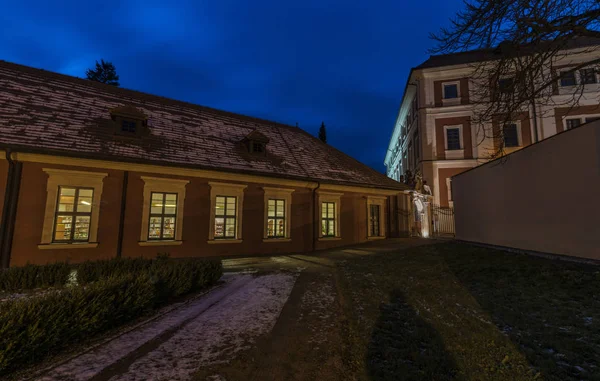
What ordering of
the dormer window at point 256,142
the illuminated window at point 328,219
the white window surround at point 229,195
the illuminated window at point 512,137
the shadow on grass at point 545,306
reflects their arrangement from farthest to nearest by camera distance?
1. the illuminated window at point 512,137
2. the illuminated window at point 328,219
3. the dormer window at point 256,142
4. the white window surround at point 229,195
5. the shadow on grass at point 545,306

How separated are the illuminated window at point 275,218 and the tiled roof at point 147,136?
1486 millimetres

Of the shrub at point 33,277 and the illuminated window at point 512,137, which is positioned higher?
the illuminated window at point 512,137

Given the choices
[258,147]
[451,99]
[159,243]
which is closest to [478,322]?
[159,243]

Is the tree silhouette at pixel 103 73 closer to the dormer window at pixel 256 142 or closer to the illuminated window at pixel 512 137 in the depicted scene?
the dormer window at pixel 256 142

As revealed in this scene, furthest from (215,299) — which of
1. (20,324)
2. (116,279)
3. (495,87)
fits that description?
(495,87)

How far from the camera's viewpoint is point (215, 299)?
235 inches

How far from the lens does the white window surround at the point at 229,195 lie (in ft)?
38.8

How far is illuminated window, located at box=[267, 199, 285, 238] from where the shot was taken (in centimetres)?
1337

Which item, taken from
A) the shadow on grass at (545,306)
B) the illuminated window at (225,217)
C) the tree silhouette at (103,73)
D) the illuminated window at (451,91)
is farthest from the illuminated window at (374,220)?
the tree silhouette at (103,73)

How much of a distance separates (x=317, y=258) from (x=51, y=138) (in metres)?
10.9

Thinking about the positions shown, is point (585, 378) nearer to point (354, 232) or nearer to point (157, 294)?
point (157, 294)

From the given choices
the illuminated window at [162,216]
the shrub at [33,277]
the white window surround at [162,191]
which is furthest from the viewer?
the illuminated window at [162,216]

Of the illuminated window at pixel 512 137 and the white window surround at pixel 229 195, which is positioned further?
the illuminated window at pixel 512 137

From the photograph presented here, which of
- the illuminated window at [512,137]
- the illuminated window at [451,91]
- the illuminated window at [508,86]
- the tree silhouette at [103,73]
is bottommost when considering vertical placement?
the illuminated window at [508,86]
